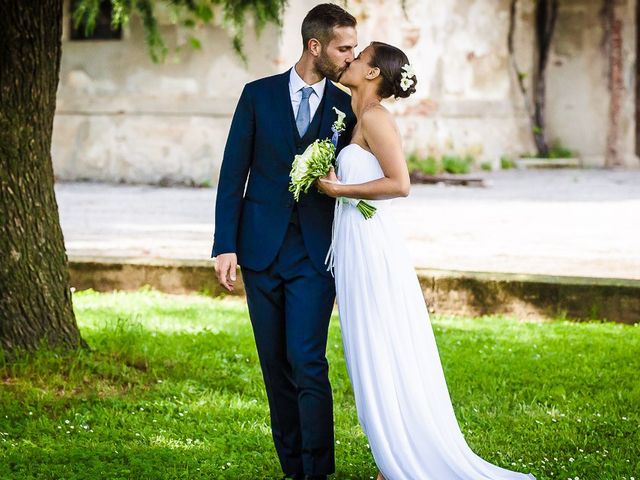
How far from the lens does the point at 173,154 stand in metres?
17.3

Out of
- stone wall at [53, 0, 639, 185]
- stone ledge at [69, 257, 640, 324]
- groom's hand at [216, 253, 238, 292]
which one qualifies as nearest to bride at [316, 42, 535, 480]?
groom's hand at [216, 253, 238, 292]

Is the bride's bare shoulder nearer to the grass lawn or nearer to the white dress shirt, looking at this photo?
→ the white dress shirt

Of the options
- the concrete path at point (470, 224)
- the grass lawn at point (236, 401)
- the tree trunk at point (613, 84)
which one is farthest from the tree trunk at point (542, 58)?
the grass lawn at point (236, 401)

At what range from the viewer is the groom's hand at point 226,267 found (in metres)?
4.39

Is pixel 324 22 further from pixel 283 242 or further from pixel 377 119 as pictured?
pixel 283 242

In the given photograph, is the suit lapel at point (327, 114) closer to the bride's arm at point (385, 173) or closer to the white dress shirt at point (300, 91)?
the white dress shirt at point (300, 91)

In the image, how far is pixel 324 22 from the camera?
4285 millimetres

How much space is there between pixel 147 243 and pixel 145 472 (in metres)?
6.18

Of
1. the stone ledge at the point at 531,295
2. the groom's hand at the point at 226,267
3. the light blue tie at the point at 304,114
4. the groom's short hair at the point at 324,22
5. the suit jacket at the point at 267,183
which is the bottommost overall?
the stone ledge at the point at 531,295

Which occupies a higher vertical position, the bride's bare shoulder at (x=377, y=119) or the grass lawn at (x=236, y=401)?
the bride's bare shoulder at (x=377, y=119)

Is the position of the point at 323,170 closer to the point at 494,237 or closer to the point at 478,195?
the point at 494,237

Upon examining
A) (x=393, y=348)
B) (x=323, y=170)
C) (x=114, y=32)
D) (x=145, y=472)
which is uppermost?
(x=114, y=32)

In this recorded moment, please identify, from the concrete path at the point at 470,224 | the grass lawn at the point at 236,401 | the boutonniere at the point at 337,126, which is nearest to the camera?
the boutonniere at the point at 337,126

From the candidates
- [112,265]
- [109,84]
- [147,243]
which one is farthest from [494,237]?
[109,84]
